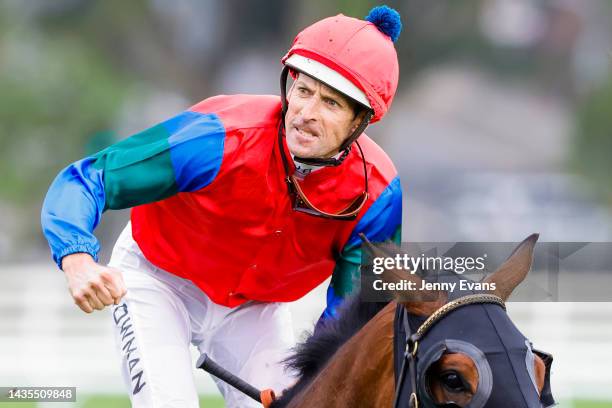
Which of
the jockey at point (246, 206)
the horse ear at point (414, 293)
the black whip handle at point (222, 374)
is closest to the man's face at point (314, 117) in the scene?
the jockey at point (246, 206)

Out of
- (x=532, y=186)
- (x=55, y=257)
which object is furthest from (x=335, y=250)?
(x=532, y=186)

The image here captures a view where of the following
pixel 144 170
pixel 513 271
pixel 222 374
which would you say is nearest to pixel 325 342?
pixel 222 374

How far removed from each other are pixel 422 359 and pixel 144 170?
1374 mm

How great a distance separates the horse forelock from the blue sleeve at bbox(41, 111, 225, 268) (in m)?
0.75

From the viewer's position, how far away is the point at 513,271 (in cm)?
338

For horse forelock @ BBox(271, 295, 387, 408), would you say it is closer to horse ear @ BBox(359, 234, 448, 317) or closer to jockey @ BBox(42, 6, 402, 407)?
horse ear @ BBox(359, 234, 448, 317)

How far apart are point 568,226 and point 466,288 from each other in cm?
1520

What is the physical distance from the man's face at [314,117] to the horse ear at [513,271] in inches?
39.1

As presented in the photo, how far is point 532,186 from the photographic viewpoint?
1977 centimetres

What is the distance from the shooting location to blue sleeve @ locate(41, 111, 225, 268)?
156 inches

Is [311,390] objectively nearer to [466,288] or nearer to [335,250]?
Answer: [466,288]

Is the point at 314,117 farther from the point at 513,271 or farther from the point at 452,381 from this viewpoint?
the point at 452,381

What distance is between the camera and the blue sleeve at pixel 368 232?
14.5 feet

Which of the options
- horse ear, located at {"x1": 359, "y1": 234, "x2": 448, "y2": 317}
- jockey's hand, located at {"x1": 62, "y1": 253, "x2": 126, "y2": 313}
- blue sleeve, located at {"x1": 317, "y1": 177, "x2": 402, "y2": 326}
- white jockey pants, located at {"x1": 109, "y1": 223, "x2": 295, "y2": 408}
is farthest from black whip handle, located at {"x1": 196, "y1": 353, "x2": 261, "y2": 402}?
horse ear, located at {"x1": 359, "y1": 234, "x2": 448, "y2": 317}
